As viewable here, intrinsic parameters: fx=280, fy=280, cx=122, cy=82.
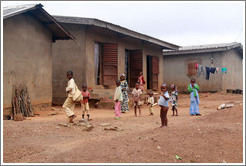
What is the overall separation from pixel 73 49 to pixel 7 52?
417 centimetres

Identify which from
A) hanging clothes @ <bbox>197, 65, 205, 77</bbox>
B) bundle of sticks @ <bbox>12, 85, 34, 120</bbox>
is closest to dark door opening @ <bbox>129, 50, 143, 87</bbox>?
hanging clothes @ <bbox>197, 65, 205, 77</bbox>

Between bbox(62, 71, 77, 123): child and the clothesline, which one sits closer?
bbox(62, 71, 77, 123): child

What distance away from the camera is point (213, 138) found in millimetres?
4879

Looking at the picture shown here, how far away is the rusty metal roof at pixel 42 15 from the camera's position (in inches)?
321

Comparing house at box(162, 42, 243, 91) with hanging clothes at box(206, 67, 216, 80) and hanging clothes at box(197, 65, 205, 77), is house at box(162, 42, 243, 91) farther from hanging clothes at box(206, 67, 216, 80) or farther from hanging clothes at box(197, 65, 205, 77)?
hanging clothes at box(206, 67, 216, 80)

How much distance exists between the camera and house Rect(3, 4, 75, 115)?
321 inches

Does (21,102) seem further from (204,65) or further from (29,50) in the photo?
(204,65)

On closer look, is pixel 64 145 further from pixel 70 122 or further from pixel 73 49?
pixel 73 49

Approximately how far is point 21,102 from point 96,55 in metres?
5.07

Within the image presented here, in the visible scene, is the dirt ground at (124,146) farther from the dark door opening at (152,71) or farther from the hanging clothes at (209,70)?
the hanging clothes at (209,70)

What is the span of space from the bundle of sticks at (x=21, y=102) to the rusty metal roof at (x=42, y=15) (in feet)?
7.48

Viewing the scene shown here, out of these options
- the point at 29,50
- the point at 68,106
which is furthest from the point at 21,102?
the point at 68,106

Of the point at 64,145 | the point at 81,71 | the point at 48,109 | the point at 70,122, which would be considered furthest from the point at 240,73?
the point at 64,145

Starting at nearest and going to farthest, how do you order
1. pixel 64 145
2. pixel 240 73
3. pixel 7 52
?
pixel 64 145
pixel 7 52
pixel 240 73
